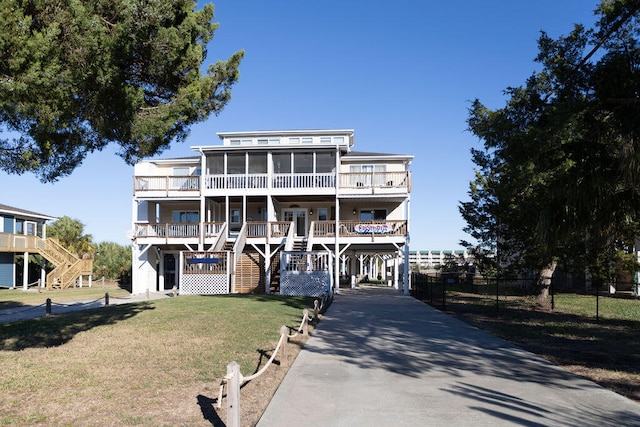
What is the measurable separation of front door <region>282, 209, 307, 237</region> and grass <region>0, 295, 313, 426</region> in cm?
1699

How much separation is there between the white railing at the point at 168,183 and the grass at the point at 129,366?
50.7ft

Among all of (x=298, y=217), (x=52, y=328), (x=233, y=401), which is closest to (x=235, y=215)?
(x=298, y=217)

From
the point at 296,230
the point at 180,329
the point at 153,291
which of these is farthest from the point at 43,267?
the point at 180,329

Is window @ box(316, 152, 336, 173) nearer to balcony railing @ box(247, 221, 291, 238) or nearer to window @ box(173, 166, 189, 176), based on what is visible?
balcony railing @ box(247, 221, 291, 238)

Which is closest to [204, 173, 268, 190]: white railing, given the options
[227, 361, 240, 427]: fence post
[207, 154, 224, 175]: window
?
[207, 154, 224, 175]: window

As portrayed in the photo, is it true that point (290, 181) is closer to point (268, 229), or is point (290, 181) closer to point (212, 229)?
point (268, 229)

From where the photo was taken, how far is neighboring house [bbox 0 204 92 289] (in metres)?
32.8

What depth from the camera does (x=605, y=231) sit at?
426 inches

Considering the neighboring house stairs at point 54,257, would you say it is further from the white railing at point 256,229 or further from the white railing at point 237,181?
the white railing at point 256,229

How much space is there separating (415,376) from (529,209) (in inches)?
423

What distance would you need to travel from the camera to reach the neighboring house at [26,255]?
32844 millimetres

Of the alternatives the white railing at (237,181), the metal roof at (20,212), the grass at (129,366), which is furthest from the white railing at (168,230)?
the grass at (129,366)

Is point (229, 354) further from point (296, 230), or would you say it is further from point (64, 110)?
point (296, 230)

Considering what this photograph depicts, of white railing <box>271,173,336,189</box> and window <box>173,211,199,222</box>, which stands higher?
white railing <box>271,173,336,189</box>
